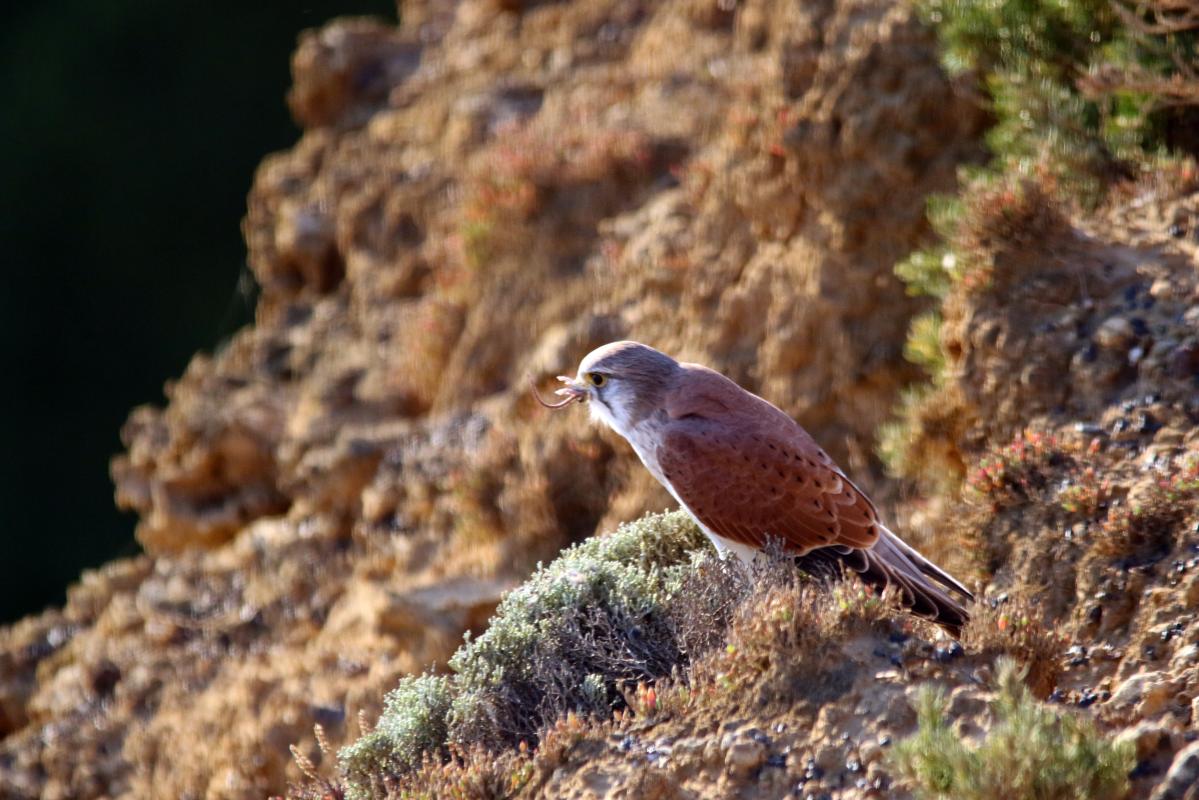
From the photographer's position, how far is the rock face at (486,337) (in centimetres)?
677

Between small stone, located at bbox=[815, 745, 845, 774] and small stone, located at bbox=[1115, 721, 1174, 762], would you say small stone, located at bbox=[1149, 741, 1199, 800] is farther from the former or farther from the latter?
small stone, located at bbox=[815, 745, 845, 774]

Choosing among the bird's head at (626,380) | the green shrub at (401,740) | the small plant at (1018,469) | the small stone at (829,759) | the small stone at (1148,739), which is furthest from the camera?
the bird's head at (626,380)

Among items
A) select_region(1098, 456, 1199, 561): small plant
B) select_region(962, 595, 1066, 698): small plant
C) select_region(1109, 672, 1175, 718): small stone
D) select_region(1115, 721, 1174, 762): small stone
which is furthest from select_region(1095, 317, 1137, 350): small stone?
select_region(1115, 721, 1174, 762): small stone

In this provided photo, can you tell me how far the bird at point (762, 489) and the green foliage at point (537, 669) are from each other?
0.30 m

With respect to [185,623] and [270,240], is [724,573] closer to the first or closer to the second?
[185,623]

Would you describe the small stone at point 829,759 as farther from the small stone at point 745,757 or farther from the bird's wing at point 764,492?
the bird's wing at point 764,492

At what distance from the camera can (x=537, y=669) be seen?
434 cm

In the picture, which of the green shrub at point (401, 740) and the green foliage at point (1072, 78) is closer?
the green shrub at point (401, 740)

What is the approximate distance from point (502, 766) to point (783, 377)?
3.54 m

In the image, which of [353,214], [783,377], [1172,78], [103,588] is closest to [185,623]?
[103,588]

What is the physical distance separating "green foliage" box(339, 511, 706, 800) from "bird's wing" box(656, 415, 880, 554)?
27 cm

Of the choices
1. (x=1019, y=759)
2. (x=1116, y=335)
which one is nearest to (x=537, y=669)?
(x=1019, y=759)

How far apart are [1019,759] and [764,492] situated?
1.80m

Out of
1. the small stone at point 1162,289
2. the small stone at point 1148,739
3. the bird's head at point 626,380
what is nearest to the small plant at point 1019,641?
the small stone at point 1148,739
